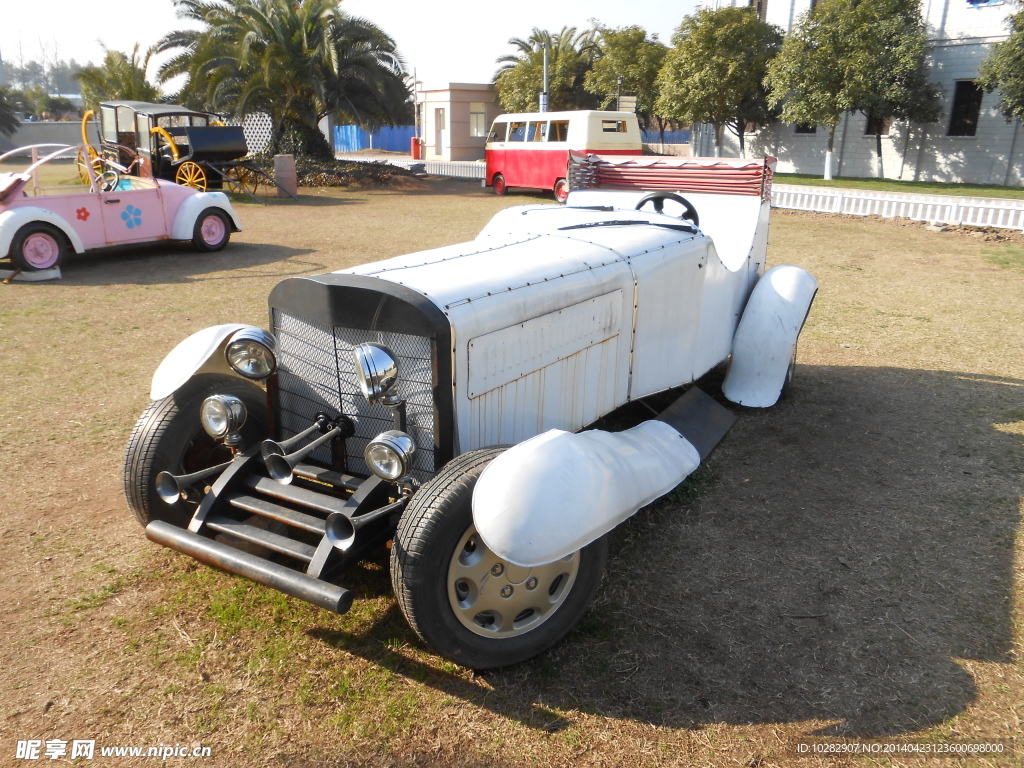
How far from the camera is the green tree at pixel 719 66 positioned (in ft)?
88.7

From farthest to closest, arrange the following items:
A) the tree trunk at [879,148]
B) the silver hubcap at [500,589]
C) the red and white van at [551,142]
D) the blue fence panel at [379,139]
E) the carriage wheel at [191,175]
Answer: the blue fence panel at [379,139]
the tree trunk at [879,148]
the red and white van at [551,142]
the carriage wheel at [191,175]
the silver hubcap at [500,589]

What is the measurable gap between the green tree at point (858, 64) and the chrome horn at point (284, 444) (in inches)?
994

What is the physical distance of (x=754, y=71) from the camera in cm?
2769

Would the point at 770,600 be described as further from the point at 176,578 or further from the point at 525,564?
the point at 176,578

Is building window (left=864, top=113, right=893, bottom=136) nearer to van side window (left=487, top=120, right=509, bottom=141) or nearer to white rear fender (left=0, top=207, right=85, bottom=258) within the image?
van side window (left=487, top=120, right=509, bottom=141)

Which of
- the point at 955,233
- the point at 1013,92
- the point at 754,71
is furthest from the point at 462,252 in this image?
the point at 754,71

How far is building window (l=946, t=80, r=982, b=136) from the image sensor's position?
82.0 feet

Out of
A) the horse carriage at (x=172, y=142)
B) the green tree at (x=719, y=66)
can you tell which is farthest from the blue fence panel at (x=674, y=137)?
the horse carriage at (x=172, y=142)

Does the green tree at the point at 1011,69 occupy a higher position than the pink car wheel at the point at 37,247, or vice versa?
the green tree at the point at 1011,69

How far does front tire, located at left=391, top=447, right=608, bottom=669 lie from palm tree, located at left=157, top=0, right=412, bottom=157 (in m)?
20.4

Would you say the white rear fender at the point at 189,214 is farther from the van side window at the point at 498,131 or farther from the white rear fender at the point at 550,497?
the van side window at the point at 498,131

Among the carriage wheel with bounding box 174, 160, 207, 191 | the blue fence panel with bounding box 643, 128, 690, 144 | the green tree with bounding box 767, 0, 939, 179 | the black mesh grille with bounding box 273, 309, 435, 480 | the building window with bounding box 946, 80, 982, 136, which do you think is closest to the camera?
the black mesh grille with bounding box 273, 309, 435, 480

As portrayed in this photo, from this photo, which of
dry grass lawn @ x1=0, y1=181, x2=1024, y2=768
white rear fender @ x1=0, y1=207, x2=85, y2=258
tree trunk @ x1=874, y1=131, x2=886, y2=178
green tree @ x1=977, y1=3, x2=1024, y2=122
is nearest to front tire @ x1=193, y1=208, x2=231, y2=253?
white rear fender @ x1=0, y1=207, x2=85, y2=258

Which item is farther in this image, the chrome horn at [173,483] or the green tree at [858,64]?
the green tree at [858,64]
